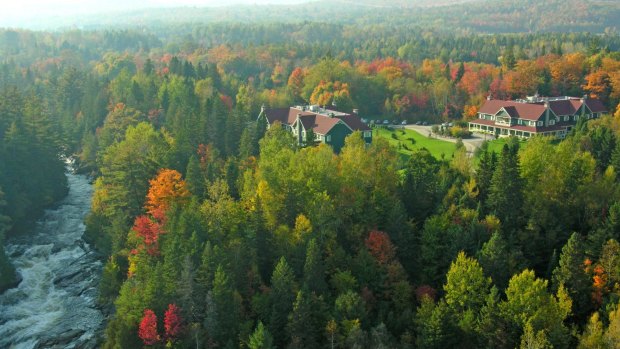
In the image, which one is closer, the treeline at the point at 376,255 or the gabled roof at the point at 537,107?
the treeline at the point at 376,255

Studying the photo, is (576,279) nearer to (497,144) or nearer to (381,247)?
(381,247)

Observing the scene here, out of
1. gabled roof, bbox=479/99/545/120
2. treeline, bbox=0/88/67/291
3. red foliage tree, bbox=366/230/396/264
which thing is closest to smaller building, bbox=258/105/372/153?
gabled roof, bbox=479/99/545/120

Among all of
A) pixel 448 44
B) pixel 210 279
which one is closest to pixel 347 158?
pixel 210 279

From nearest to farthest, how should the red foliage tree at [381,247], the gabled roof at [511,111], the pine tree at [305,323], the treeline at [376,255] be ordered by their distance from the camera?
1. the pine tree at [305,323]
2. the treeline at [376,255]
3. the red foliage tree at [381,247]
4. the gabled roof at [511,111]

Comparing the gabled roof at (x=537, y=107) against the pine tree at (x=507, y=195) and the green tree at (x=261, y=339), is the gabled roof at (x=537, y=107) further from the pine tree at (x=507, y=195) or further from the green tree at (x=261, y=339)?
the green tree at (x=261, y=339)

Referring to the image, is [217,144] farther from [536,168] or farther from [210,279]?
[536,168]

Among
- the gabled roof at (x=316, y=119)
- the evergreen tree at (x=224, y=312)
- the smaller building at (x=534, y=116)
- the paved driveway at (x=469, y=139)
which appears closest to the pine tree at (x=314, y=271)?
the evergreen tree at (x=224, y=312)
